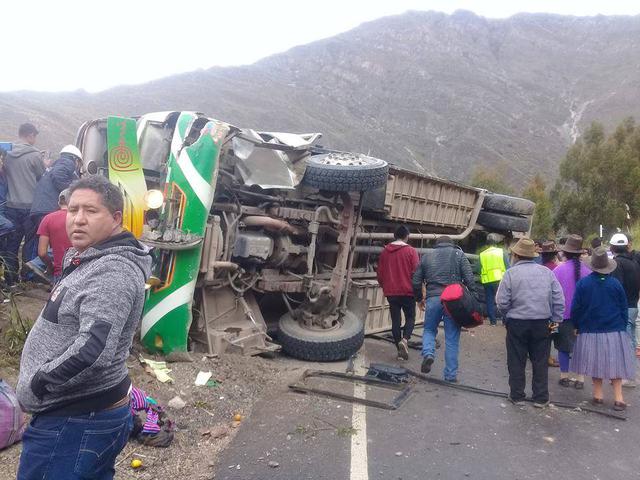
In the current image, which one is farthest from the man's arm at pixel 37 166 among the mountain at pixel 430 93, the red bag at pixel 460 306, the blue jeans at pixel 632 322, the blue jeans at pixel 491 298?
the mountain at pixel 430 93

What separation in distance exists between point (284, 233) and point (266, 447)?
285 centimetres

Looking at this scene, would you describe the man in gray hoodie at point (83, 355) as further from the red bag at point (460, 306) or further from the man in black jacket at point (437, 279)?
the man in black jacket at point (437, 279)

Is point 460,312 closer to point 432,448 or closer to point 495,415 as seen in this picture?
point 495,415

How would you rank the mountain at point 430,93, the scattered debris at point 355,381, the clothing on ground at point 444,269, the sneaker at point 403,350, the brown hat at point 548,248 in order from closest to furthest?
the scattered debris at point 355,381 → the clothing on ground at point 444,269 → the sneaker at point 403,350 → the brown hat at point 548,248 → the mountain at point 430,93

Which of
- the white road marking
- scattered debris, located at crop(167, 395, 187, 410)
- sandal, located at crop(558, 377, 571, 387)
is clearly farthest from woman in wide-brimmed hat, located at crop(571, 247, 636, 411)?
scattered debris, located at crop(167, 395, 187, 410)

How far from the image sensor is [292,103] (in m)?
52.7

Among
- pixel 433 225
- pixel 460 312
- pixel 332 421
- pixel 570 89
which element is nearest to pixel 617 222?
pixel 433 225

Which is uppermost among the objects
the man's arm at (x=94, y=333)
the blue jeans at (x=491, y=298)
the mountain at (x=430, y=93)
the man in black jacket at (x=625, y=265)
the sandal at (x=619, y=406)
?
the mountain at (x=430, y=93)

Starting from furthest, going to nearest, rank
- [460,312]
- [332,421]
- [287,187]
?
[287,187] < [460,312] < [332,421]

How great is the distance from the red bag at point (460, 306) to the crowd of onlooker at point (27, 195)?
13.8ft

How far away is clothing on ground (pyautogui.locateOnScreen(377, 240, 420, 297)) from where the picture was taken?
283 inches

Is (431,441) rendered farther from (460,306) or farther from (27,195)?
(27,195)

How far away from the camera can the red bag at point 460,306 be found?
6066 millimetres

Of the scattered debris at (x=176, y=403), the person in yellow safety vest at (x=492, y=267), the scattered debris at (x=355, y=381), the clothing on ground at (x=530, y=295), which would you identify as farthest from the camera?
the person in yellow safety vest at (x=492, y=267)
